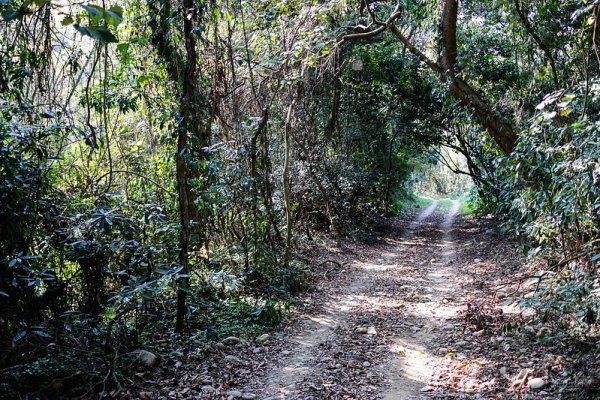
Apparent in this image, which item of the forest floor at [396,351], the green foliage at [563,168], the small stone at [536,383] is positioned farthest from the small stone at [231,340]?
the green foliage at [563,168]

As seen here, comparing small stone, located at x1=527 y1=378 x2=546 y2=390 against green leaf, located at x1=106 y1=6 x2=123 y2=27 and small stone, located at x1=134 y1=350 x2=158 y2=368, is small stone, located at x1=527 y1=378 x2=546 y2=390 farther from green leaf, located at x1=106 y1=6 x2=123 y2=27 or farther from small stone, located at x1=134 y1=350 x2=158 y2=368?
green leaf, located at x1=106 y1=6 x2=123 y2=27

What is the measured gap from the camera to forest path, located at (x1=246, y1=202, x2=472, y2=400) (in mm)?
4180

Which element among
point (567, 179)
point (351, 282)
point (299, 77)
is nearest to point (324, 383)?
point (567, 179)

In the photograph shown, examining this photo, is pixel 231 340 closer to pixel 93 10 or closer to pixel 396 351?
pixel 396 351

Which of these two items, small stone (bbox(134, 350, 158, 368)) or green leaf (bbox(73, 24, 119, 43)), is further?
small stone (bbox(134, 350, 158, 368))

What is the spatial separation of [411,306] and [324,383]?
2944 millimetres

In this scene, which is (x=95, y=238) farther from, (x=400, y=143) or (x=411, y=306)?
(x=400, y=143)

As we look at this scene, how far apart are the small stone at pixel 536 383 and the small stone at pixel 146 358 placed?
348 cm

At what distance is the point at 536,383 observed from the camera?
11.9 ft

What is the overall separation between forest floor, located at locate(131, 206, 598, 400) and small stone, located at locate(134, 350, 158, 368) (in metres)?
0.15

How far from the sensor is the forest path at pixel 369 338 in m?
4.18

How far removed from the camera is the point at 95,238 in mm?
4395

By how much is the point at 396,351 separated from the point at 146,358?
275 cm

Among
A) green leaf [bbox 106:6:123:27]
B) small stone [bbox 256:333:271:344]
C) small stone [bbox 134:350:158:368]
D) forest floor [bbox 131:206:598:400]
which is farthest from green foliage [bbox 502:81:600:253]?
small stone [bbox 134:350:158:368]
